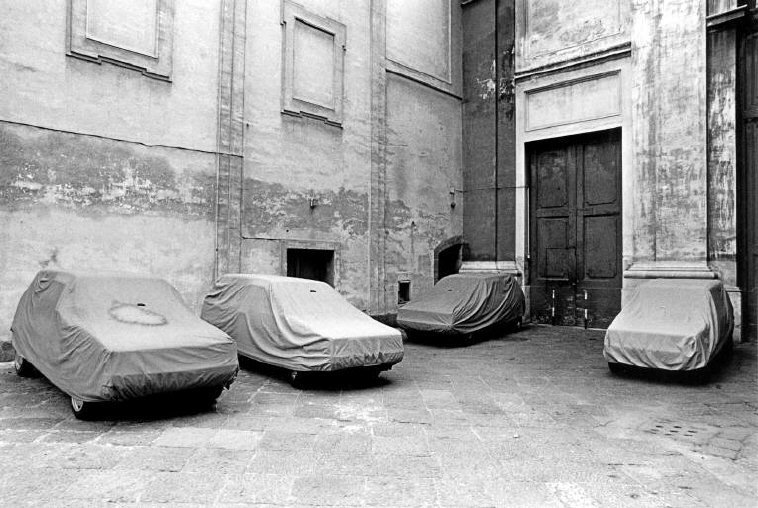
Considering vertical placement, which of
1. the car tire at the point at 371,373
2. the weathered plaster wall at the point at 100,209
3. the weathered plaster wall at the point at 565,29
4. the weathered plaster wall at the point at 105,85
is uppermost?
the weathered plaster wall at the point at 565,29

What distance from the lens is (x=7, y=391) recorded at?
256 inches

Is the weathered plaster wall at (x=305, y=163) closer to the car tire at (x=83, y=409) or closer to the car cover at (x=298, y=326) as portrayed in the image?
the car cover at (x=298, y=326)

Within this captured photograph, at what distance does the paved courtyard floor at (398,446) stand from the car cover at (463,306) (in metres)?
3.18

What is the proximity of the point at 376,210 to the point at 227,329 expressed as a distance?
617 centimetres

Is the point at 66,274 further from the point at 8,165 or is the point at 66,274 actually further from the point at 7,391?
the point at 8,165

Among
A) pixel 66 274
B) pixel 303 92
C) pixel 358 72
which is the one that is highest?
pixel 358 72

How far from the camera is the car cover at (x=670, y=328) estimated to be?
24.2 feet

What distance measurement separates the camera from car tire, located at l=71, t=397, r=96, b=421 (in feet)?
17.4

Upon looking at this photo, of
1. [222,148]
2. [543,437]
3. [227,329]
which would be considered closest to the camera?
[543,437]

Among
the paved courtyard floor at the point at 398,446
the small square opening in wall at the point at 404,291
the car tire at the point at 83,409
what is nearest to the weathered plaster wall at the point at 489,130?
the small square opening in wall at the point at 404,291

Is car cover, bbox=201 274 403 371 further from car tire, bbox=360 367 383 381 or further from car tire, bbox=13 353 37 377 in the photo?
car tire, bbox=13 353 37 377

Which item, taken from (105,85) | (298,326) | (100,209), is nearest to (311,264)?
(100,209)

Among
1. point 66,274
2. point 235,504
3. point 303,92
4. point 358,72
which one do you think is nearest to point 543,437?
point 235,504

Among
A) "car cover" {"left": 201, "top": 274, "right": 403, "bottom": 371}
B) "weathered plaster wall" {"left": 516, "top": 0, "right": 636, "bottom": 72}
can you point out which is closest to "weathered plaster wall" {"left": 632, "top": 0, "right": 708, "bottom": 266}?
"weathered plaster wall" {"left": 516, "top": 0, "right": 636, "bottom": 72}
